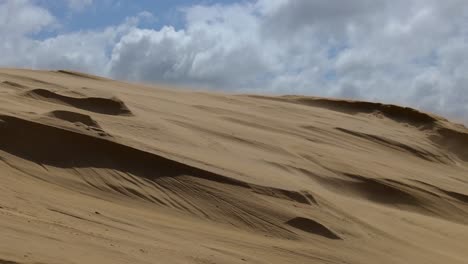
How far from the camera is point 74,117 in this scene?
5.55 m

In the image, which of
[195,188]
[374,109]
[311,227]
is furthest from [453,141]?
[195,188]

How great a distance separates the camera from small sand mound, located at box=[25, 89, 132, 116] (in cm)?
632

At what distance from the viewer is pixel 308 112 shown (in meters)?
9.41

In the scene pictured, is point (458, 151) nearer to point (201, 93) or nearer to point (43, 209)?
point (201, 93)

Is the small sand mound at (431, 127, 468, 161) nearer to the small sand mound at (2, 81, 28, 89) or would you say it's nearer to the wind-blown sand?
the wind-blown sand

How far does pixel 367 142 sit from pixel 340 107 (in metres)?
2.14

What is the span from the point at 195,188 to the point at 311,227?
2.46ft

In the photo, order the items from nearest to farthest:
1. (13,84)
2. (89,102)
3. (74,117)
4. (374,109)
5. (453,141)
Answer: (74,117)
(89,102)
(13,84)
(453,141)
(374,109)

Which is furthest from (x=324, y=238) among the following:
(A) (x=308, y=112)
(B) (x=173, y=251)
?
(A) (x=308, y=112)

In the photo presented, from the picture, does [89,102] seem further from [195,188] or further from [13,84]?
[195,188]

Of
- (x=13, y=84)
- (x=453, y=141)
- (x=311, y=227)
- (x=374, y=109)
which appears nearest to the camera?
(x=311, y=227)

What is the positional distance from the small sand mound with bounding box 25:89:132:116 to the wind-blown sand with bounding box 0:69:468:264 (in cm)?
2

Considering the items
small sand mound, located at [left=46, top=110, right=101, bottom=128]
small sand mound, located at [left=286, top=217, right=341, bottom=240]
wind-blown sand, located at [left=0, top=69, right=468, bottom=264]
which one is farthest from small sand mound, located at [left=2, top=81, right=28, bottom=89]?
small sand mound, located at [left=286, top=217, right=341, bottom=240]

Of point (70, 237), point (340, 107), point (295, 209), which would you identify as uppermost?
point (340, 107)
